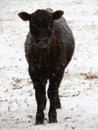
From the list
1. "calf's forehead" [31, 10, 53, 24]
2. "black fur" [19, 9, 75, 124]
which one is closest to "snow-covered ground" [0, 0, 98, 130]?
"black fur" [19, 9, 75, 124]

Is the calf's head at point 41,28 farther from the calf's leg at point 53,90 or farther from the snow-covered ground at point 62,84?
the snow-covered ground at point 62,84

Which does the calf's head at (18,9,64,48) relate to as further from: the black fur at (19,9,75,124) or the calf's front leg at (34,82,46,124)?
the calf's front leg at (34,82,46,124)

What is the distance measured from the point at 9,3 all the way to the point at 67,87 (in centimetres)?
3430

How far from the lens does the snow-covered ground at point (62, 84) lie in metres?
10.6

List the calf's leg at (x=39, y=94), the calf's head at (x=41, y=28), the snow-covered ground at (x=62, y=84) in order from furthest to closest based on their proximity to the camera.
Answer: the snow-covered ground at (x=62, y=84)
the calf's leg at (x=39, y=94)
the calf's head at (x=41, y=28)

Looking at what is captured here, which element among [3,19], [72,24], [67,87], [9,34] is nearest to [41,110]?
[67,87]

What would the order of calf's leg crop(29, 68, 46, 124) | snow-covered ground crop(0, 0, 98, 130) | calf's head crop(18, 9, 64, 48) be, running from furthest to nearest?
snow-covered ground crop(0, 0, 98, 130)
calf's leg crop(29, 68, 46, 124)
calf's head crop(18, 9, 64, 48)

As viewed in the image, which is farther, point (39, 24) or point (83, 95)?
point (83, 95)

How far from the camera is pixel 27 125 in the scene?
1016 cm

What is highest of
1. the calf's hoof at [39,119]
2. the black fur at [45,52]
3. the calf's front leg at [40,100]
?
the black fur at [45,52]

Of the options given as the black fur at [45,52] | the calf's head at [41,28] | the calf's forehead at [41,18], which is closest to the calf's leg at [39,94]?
the black fur at [45,52]

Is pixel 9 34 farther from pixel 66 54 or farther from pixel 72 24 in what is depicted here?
pixel 66 54

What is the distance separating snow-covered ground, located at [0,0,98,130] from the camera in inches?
416

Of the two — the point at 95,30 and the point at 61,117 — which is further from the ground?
the point at 61,117
